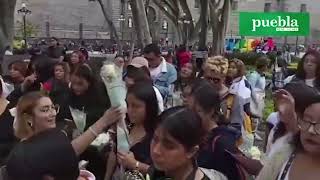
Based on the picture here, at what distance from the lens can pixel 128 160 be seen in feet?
13.7

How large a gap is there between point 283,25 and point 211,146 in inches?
428

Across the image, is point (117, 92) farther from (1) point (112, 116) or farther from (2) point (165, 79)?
(2) point (165, 79)

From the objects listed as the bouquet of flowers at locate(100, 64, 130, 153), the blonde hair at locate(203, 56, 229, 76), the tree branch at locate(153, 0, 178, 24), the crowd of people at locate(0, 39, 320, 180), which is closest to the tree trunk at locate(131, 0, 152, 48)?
the crowd of people at locate(0, 39, 320, 180)

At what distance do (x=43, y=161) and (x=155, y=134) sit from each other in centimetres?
91

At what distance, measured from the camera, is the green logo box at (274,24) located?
1439 cm

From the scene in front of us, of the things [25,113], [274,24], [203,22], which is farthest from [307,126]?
[203,22]

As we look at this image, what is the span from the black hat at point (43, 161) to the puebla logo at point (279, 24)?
12.2 meters

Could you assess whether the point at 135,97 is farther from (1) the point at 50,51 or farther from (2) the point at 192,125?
(1) the point at 50,51

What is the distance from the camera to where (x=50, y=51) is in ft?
36.9

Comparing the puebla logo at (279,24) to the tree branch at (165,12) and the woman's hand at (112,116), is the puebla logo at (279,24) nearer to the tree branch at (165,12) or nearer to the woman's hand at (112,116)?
the woman's hand at (112,116)

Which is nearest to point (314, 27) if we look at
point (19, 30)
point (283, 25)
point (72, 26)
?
point (72, 26)

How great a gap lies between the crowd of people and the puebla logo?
739cm

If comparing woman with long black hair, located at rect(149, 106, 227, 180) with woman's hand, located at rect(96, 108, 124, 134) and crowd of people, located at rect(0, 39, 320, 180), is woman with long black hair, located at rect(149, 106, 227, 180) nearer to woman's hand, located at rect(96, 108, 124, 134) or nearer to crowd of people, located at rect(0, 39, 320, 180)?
crowd of people, located at rect(0, 39, 320, 180)

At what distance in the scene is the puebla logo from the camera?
1436 cm
